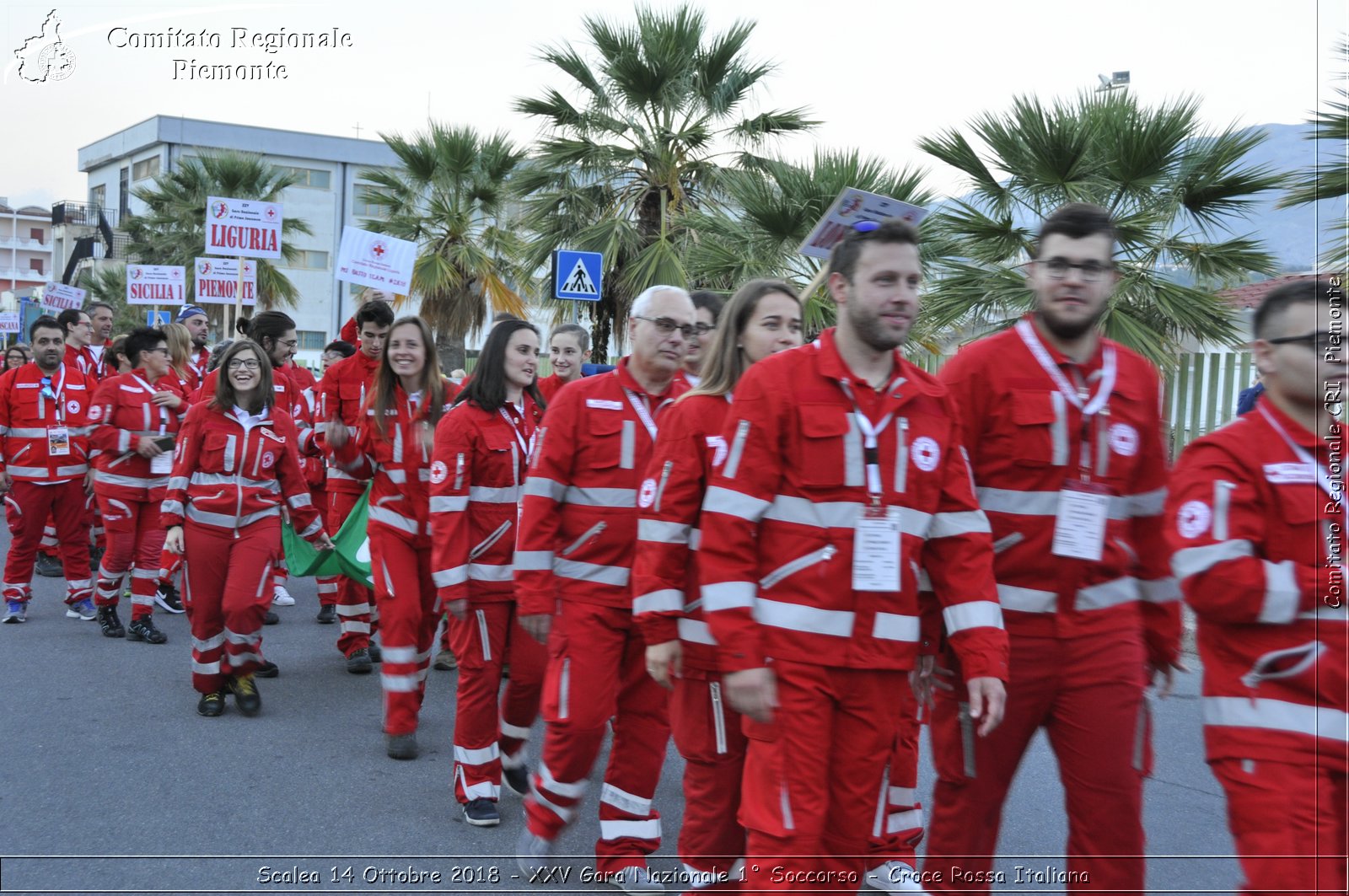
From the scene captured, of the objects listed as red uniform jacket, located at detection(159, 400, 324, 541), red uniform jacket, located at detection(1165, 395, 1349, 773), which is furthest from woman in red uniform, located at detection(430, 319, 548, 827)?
red uniform jacket, located at detection(1165, 395, 1349, 773)

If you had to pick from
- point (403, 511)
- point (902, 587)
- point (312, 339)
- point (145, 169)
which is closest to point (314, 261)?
point (312, 339)

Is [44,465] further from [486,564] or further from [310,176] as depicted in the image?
[310,176]

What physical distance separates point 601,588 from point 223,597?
3.52 m

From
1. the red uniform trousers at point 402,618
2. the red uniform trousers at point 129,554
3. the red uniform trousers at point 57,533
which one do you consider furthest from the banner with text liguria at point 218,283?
the red uniform trousers at point 402,618

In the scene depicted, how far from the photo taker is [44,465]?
10.2 m

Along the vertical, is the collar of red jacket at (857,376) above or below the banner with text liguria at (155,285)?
below

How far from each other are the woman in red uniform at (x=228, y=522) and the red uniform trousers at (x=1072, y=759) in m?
4.78

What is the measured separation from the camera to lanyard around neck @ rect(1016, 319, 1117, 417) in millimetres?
3723

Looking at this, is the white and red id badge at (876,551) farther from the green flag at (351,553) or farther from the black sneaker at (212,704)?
the black sneaker at (212,704)

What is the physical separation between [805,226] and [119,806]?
368 inches

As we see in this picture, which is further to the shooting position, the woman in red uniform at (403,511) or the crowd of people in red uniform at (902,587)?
the woman in red uniform at (403,511)

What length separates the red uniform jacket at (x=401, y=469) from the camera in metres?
6.37

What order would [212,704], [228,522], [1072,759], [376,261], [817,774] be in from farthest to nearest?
1. [376,261]
2. [228,522]
3. [212,704]
4. [1072,759]
5. [817,774]

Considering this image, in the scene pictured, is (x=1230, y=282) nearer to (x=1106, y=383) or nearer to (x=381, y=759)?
(x=1106, y=383)
